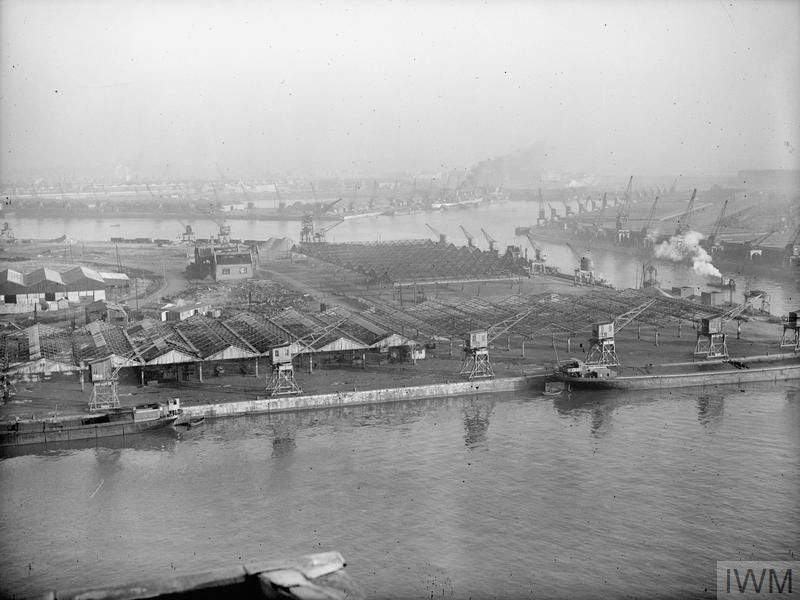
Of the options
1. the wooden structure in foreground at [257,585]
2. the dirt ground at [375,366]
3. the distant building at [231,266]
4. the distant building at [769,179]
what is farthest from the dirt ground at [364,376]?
the distant building at [769,179]

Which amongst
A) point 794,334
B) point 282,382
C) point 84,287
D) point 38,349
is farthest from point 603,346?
point 84,287

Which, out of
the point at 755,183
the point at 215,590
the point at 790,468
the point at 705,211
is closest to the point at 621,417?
the point at 790,468

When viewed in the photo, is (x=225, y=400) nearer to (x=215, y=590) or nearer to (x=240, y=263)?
(x=215, y=590)

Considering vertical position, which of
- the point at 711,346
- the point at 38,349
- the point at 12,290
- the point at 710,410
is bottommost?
the point at 710,410

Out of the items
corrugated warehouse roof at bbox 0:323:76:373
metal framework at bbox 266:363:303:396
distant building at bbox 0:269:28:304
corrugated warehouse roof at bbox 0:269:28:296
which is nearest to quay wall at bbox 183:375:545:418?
metal framework at bbox 266:363:303:396

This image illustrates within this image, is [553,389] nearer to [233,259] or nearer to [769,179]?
[233,259]

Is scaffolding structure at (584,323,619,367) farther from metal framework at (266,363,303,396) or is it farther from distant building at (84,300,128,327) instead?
distant building at (84,300,128,327)
